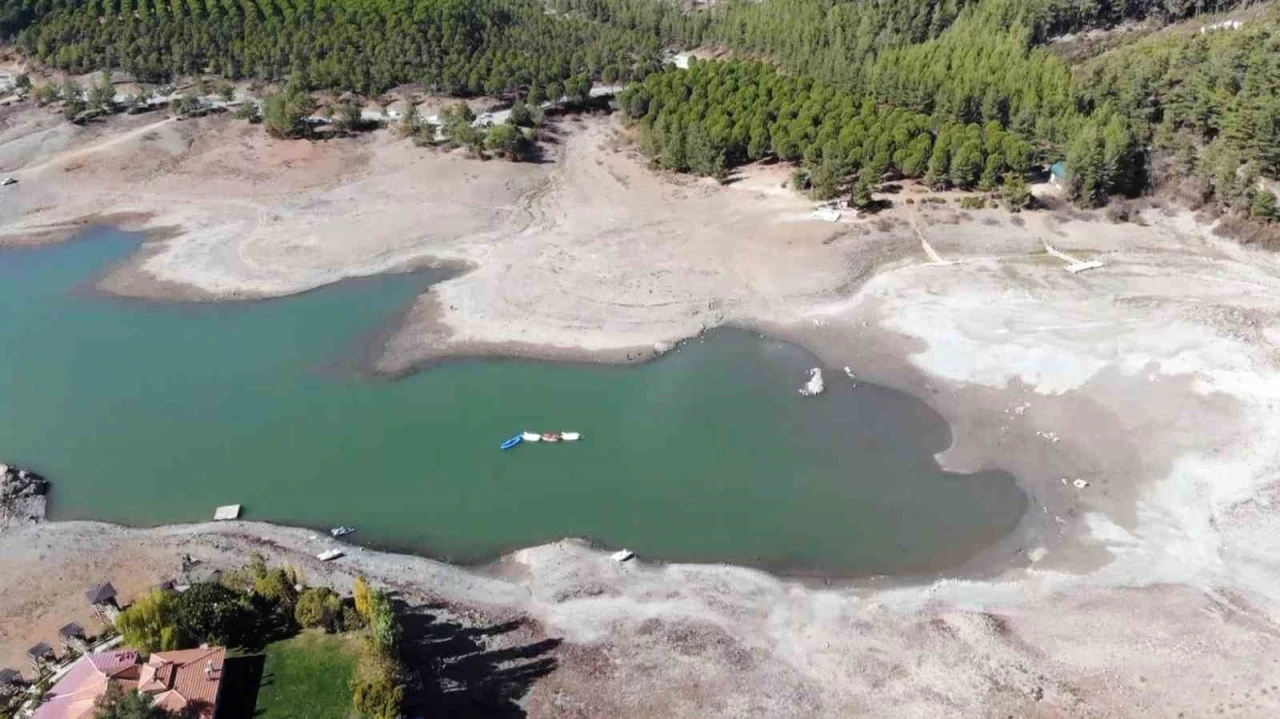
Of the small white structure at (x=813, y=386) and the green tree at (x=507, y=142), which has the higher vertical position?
the green tree at (x=507, y=142)

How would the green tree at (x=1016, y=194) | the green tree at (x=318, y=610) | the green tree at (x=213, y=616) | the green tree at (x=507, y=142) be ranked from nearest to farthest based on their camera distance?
1. the green tree at (x=213, y=616)
2. the green tree at (x=318, y=610)
3. the green tree at (x=1016, y=194)
4. the green tree at (x=507, y=142)

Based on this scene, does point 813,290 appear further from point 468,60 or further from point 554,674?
point 468,60

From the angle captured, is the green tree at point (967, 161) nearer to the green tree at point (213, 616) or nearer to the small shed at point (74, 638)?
the green tree at point (213, 616)

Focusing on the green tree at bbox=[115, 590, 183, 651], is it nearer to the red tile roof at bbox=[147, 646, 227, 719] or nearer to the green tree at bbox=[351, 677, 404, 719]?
the red tile roof at bbox=[147, 646, 227, 719]

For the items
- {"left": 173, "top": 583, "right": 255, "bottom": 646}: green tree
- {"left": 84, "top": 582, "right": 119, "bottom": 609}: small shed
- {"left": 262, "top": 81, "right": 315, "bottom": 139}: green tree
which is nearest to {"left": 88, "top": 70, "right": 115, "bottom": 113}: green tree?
{"left": 262, "top": 81, "right": 315, "bottom": 139}: green tree

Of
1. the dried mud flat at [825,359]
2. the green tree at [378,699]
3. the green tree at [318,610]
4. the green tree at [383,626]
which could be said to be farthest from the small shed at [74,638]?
the green tree at [378,699]

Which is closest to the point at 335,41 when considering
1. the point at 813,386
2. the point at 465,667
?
the point at 813,386
